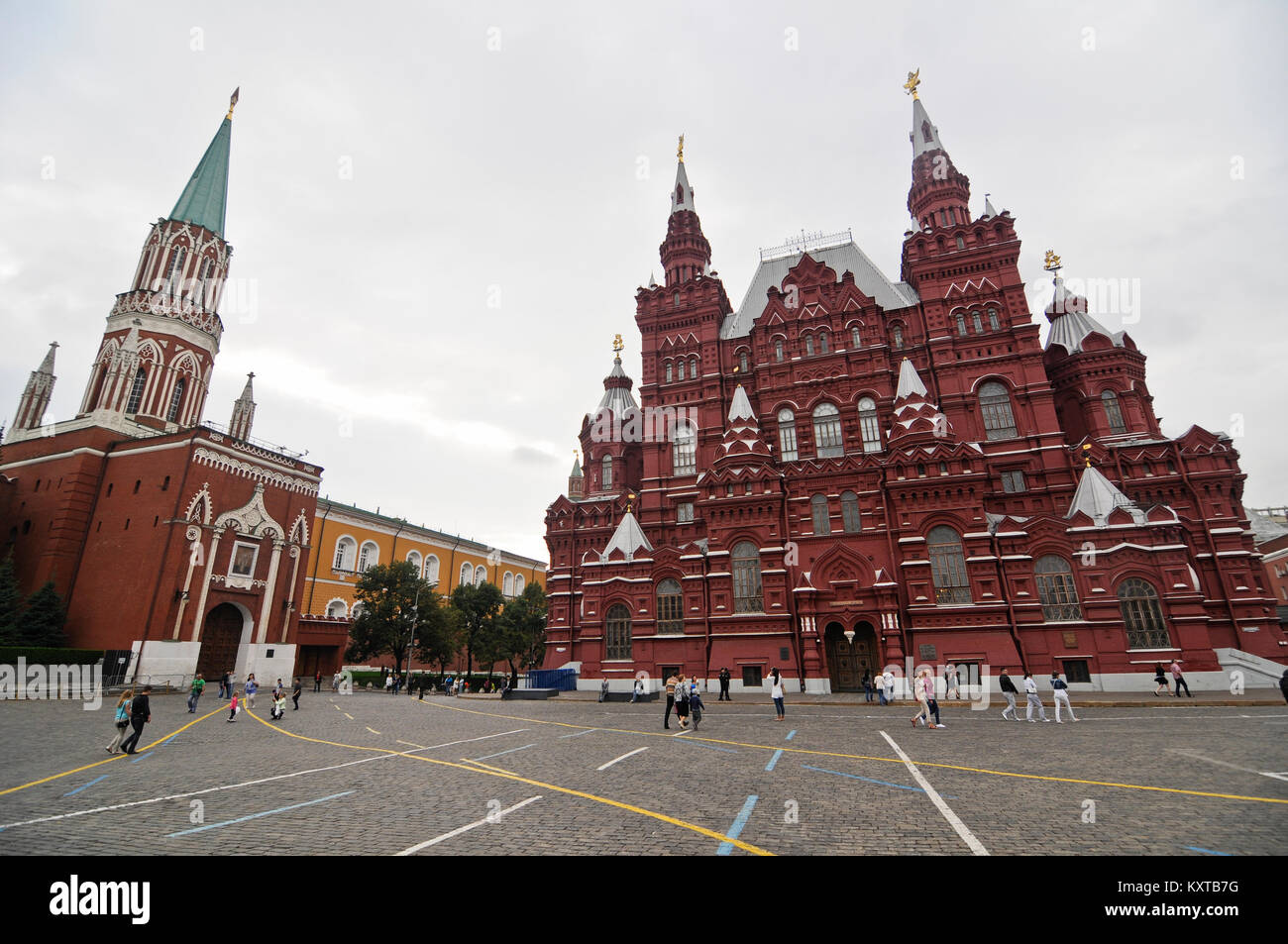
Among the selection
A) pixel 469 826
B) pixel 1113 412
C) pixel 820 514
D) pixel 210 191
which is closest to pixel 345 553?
pixel 210 191

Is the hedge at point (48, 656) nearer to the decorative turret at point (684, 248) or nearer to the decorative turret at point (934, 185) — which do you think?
the decorative turret at point (684, 248)

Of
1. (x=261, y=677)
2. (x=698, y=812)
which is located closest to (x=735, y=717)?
(x=698, y=812)

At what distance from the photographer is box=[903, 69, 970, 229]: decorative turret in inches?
1623

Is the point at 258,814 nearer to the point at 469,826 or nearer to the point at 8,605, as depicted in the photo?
the point at 469,826

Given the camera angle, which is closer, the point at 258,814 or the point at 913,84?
the point at 258,814

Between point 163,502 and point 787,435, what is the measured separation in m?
39.9

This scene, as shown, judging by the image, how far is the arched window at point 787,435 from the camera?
1497 inches

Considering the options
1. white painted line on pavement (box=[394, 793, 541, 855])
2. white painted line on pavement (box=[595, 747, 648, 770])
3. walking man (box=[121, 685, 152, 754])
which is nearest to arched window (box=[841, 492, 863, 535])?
white painted line on pavement (box=[595, 747, 648, 770])

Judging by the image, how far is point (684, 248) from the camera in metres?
47.7

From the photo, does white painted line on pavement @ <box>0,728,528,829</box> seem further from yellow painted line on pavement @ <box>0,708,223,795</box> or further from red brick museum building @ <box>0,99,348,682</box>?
red brick museum building @ <box>0,99,348,682</box>

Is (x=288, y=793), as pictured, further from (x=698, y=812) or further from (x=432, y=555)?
(x=432, y=555)

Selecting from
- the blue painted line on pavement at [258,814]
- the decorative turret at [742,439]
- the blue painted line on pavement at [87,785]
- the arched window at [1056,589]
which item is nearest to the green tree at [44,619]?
the blue painted line on pavement at [87,785]
